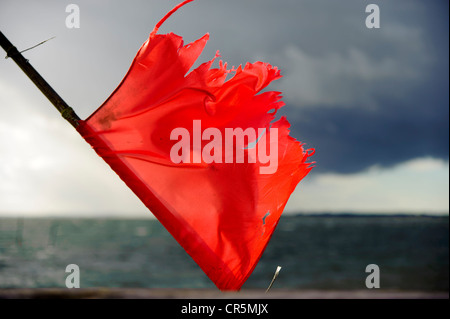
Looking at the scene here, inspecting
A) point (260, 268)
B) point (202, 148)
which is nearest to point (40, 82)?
Answer: point (202, 148)

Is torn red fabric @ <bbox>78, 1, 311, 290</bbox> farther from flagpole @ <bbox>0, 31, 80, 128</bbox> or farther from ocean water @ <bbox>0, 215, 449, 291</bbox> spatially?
ocean water @ <bbox>0, 215, 449, 291</bbox>

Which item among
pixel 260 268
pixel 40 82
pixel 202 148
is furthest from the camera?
pixel 260 268

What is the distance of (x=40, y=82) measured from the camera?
2678 mm

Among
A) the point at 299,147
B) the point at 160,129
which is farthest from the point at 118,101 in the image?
the point at 299,147

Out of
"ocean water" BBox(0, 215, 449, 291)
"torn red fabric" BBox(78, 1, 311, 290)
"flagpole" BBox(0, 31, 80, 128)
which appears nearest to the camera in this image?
"flagpole" BBox(0, 31, 80, 128)

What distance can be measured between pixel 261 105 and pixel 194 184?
669 millimetres

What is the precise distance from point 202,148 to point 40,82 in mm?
1052

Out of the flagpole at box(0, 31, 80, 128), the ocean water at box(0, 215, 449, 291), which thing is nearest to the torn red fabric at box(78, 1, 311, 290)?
the flagpole at box(0, 31, 80, 128)

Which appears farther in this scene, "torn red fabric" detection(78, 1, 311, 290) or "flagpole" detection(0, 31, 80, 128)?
"torn red fabric" detection(78, 1, 311, 290)

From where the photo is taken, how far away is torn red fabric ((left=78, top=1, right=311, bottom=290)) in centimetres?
287

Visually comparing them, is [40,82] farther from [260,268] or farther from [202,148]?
[260,268]

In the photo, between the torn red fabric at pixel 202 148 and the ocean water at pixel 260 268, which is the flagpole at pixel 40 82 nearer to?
the torn red fabric at pixel 202 148

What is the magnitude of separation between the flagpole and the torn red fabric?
182 millimetres
